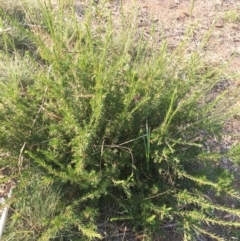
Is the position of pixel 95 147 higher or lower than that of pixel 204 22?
higher

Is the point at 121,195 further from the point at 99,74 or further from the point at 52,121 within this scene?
the point at 99,74

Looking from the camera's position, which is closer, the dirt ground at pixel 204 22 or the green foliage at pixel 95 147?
the green foliage at pixel 95 147

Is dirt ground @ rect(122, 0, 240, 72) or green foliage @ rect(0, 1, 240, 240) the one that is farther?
dirt ground @ rect(122, 0, 240, 72)

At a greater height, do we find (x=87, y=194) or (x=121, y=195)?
(x=87, y=194)

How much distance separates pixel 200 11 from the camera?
13.6 feet

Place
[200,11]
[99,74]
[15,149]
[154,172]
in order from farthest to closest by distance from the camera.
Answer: [200,11] → [154,172] → [15,149] → [99,74]

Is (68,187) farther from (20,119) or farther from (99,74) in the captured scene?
(99,74)

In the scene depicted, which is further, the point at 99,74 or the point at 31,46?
the point at 31,46

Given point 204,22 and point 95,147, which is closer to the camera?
point 95,147

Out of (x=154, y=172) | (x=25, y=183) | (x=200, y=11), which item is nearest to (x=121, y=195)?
(x=154, y=172)

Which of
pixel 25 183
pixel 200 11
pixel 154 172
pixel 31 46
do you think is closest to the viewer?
pixel 25 183

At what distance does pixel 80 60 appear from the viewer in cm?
186

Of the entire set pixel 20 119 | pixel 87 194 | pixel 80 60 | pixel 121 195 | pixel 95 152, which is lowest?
pixel 121 195

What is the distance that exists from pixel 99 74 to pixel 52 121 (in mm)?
475
